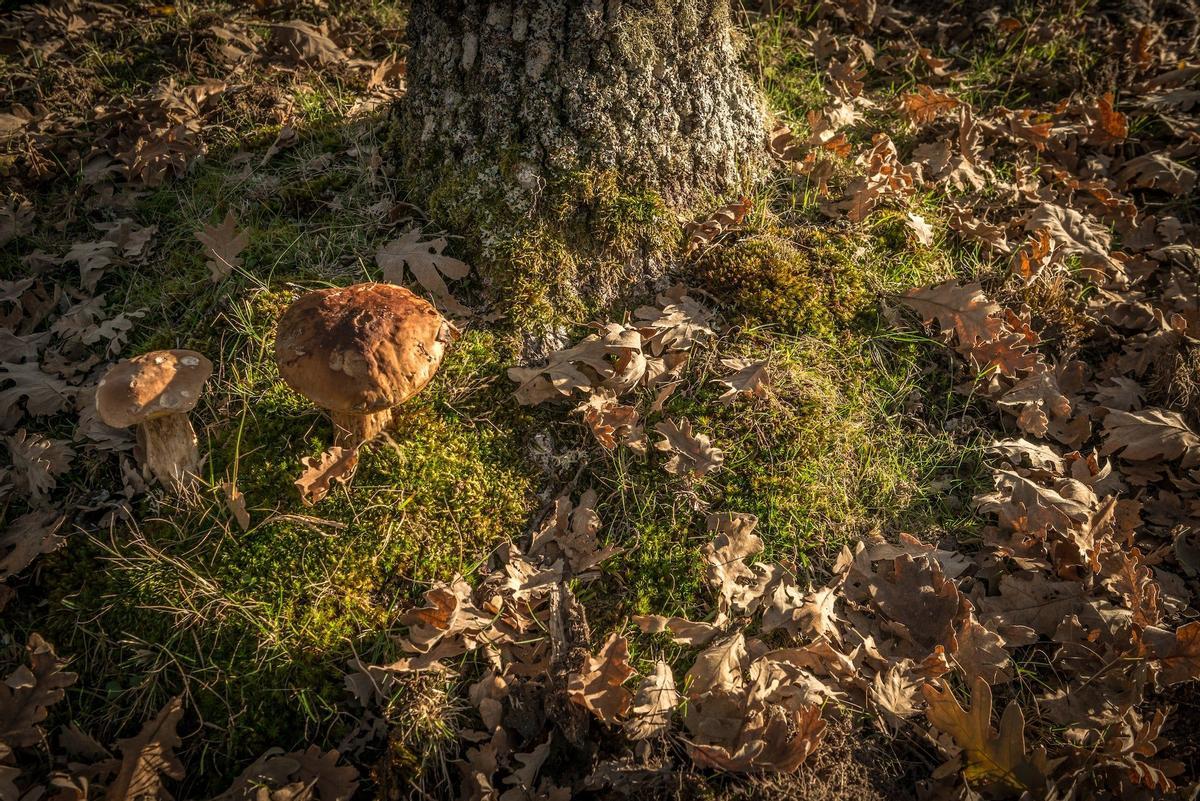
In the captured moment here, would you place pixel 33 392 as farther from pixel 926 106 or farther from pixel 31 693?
pixel 926 106

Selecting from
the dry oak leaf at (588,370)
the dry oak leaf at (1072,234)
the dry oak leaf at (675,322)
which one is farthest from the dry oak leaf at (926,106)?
the dry oak leaf at (588,370)

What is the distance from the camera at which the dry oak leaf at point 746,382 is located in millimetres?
3188

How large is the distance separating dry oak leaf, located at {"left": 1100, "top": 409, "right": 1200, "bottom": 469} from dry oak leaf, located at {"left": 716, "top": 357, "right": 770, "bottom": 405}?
1912mm

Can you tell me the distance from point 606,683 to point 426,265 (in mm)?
2209

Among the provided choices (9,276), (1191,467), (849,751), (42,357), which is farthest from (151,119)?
(1191,467)

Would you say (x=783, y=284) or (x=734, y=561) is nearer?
(x=734, y=561)

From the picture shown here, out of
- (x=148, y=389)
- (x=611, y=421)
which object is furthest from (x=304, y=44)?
(x=611, y=421)

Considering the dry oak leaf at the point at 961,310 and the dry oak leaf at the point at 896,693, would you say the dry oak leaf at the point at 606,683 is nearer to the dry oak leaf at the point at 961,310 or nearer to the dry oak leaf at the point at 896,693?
the dry oak leaf at the point at 896,693

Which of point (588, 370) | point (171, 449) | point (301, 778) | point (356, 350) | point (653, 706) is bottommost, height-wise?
point (301, 778)

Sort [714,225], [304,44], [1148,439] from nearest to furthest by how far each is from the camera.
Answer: [1148,439]
[714,225]
[304,44]

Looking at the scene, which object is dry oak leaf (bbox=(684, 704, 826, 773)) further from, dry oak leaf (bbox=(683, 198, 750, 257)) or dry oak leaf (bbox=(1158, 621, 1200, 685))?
dry oak leaf (bbox=(683, 198, 750, 257))

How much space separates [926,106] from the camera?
4477 millimetres

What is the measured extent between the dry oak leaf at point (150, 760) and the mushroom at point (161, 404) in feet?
3.11

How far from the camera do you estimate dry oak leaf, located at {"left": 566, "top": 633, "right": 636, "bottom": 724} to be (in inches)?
95.8
